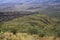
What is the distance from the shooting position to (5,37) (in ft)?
45.7

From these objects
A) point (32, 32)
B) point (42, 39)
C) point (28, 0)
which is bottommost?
point (28, 0)

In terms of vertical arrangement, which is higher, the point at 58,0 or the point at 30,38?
the point at 30,38

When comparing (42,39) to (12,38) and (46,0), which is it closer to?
(12,38)

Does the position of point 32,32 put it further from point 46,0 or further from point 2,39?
point 46,0

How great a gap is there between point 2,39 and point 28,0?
185 metres

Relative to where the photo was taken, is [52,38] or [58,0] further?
[58,0]

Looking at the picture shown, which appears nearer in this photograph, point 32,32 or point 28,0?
point 32,32

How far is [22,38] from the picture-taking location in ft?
46.8

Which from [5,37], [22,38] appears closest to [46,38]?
[22,38]

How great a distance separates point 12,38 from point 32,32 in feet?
12.9

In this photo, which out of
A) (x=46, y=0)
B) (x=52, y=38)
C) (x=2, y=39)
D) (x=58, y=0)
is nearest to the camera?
(x=2, y=39)

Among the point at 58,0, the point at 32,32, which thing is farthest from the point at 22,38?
the point at 58,0

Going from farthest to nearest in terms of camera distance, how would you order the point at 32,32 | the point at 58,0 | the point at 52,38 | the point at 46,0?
the point at 46,0, the point at 58,0, the point at 32,32, the point at 52,38

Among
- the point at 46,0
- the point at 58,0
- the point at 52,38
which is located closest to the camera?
the point at 52,38
